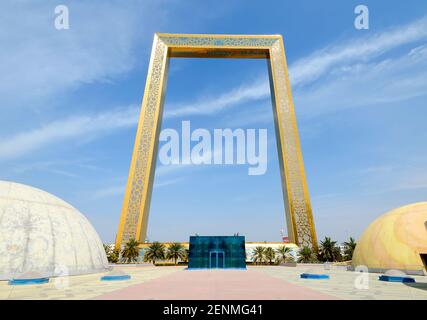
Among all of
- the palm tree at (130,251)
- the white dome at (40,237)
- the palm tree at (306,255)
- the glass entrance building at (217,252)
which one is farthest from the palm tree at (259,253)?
the white dome at (40,237)

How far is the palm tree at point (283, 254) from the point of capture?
131 feet

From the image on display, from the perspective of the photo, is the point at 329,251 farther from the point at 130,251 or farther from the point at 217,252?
the point at 130,251

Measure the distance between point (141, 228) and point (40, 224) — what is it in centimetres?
2359

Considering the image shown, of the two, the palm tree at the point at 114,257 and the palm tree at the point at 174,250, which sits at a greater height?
the palm tree at the point at 174,250

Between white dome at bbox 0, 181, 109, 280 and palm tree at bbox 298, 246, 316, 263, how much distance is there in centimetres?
2637

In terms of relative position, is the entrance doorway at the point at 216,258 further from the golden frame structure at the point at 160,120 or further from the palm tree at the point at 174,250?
the golden frame structure at the point at 160,120

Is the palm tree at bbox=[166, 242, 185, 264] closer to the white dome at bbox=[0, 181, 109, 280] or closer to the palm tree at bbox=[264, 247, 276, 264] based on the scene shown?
the palm tree at bbox=[264, 247, 276, 264]

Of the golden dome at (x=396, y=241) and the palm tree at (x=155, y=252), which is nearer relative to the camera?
the golden dome at (x=396, y=241)

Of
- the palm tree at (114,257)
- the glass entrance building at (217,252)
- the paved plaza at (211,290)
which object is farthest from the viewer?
the palm tree at (114,257)

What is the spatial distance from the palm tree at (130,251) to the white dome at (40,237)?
1701 cm

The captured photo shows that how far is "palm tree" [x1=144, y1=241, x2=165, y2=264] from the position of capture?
3911cm

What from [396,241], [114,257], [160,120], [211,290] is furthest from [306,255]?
[160,120]

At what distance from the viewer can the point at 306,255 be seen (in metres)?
37.5

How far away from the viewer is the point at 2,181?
18.6 metres
